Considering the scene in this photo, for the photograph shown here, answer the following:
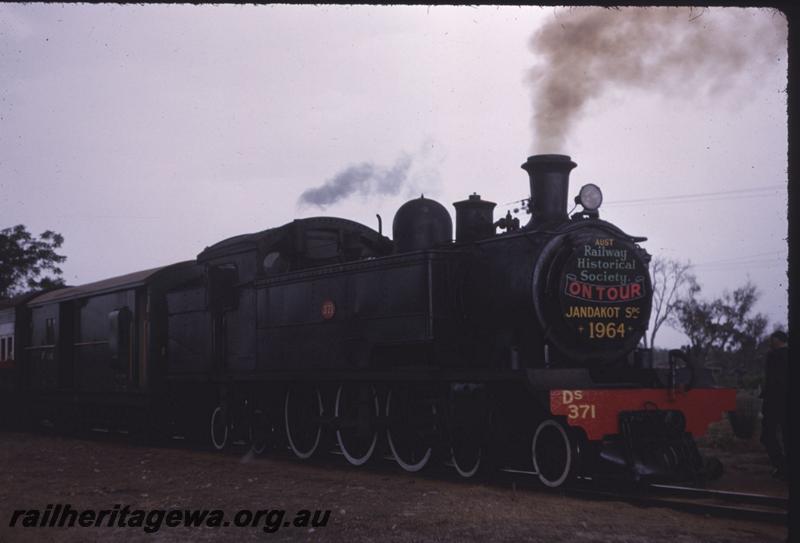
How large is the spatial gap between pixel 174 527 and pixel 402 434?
3.94 metres

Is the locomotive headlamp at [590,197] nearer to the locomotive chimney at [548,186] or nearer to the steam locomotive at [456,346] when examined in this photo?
the steam locomotive at [456,346]

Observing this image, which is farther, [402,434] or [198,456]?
[198,456]

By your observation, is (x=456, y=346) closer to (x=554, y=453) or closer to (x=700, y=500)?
(x=554, y=453)

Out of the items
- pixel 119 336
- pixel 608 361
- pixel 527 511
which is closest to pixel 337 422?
pixel 608 361

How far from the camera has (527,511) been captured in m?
7.52

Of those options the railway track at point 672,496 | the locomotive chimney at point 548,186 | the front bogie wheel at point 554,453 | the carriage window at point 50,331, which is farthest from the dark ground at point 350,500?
the carriage window at point 50,331

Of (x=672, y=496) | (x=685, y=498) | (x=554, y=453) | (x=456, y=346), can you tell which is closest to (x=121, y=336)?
(x=456, y=346)

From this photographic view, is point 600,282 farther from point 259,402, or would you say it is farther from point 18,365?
point 18,365

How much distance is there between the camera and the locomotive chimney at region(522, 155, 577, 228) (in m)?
9.72

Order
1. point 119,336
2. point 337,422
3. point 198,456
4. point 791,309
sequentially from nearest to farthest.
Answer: point 791,309 → point 337,422 → point 198,456 → point 119,336

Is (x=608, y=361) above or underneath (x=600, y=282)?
underneath

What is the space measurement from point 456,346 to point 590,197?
226cm

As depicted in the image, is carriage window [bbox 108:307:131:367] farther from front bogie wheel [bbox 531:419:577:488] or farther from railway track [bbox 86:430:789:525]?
front bogie wheel [bbox 531:419:577:488]

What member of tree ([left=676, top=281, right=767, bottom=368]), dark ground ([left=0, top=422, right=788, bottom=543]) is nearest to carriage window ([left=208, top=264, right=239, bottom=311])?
dark ground ([left=0, top=422, right=788, bottom=543])
